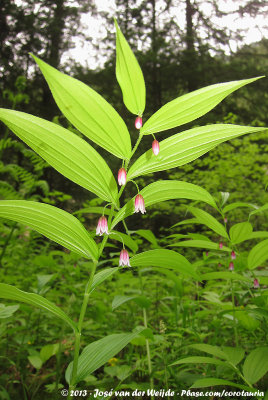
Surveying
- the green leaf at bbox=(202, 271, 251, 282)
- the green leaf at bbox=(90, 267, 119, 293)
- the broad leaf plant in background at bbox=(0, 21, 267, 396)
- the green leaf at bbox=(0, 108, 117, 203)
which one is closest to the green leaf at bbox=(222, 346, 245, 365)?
the green leaf at bbox=(202, 271, 251, 282)

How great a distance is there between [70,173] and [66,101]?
0.53 ft

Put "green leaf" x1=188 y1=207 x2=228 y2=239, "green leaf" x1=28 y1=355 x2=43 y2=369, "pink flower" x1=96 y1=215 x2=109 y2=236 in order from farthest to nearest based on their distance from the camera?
"green leaf" x1=28 y1=355 x2=43 y2=369
"green leaf" x1=188 y1=207 x2=228 y2=239
"pink flower" x1=96 y1=215 x2=109 y2=236

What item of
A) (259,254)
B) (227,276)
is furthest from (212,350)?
(259,254)

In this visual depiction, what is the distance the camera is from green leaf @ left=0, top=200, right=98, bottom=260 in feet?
2.05

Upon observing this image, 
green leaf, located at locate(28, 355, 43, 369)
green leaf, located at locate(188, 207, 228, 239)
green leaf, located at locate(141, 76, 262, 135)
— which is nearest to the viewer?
green leaf, located at locate(141, 76, 262, 135)

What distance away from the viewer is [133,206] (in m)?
0.76

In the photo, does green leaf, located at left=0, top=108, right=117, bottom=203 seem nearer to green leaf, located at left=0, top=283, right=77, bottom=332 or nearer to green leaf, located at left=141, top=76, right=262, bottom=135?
green leaf, located at left=141, top=76, right=262, bottom=135

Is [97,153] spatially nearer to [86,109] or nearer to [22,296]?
[86,109]

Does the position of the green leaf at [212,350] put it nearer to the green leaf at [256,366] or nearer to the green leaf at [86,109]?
the green leaf at [256,366]

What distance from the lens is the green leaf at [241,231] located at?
3.78 ft

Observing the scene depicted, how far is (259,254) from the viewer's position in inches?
39.6

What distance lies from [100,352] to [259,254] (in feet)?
2.06

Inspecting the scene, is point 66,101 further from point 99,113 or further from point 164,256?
point 164,256

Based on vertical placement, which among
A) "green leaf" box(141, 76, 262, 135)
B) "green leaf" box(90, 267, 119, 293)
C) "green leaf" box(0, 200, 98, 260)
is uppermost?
"green leaf" box(141, 76, 262, 135)
